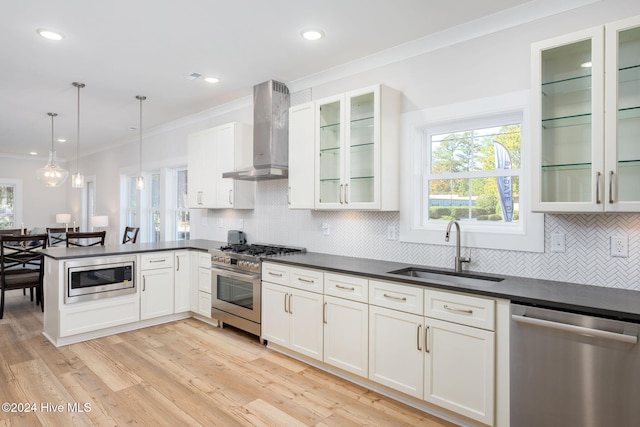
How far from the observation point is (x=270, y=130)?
3955 millimetres

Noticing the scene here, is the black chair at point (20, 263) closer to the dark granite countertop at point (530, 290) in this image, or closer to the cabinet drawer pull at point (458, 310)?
the dark granite countertop at point (530, 290)

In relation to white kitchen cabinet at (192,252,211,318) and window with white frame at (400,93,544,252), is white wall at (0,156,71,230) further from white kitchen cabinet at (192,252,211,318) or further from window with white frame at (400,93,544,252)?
window with white frame at (400,93,544,252)

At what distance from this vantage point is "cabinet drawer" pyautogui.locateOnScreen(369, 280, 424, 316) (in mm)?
2461

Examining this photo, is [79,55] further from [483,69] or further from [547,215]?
[547,215]

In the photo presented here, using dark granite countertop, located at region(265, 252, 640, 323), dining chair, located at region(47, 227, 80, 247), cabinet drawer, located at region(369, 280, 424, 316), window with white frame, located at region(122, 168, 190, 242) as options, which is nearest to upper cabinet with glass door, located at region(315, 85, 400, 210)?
dark granite countertop, located at region(265, 252, 640, 323)

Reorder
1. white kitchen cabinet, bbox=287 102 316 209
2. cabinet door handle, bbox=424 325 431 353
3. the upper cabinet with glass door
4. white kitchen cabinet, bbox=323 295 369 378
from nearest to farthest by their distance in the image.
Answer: cabinet door handle, bbox=424 325 431 353, white kitchen cabinet, bbox=323 295 369 378, the upper cabinet with glass door, white kitchen cabinet, bbox=287 102 316 209

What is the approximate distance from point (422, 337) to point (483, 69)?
1.95 m

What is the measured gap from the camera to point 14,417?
7.89 feet

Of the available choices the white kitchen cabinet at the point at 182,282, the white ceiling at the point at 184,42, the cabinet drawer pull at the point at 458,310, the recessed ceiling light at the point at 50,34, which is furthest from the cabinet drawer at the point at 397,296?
the recessed ceiling light at the point at 50,34

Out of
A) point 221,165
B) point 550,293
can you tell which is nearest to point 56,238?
point 221,165

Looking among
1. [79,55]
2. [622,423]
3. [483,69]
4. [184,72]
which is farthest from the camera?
[184,72]

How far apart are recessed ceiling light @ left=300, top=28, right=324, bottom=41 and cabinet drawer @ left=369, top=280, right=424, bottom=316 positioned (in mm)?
1933

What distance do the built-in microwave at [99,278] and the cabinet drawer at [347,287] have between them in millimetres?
2311

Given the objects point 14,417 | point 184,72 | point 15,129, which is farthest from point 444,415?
point 15,129
